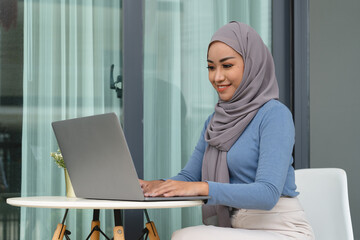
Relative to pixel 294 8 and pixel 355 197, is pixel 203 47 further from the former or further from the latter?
pixel 355 197

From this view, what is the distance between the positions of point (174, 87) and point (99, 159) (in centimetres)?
128

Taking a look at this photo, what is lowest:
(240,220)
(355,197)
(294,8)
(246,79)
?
(355,197)

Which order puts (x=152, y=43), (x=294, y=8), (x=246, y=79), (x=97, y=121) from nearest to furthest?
(x=97, y=121)
(x=246, y=79)
(x=152, y=43)
(x=294, y=8)

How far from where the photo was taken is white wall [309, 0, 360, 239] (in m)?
3.09

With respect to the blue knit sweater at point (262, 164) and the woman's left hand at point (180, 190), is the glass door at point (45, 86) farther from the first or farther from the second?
the woman's left hand at point (180, 190)

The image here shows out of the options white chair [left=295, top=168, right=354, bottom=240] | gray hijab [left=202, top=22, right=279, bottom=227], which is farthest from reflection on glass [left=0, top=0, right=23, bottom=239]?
white chair [left=295, top=168, right=354, bottom=240]

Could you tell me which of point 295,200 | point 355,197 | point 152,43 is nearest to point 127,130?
point 152,43

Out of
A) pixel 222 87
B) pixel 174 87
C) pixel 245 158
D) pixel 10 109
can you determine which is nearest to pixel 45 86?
pixel 10 109

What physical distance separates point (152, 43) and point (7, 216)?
3.68 feet

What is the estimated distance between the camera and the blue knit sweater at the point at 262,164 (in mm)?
1581

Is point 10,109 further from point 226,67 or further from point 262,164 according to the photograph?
point 262,164

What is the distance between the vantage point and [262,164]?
168 cm

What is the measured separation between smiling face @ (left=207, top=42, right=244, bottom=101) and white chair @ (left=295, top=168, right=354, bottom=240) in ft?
1.58

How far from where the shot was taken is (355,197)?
3100 mm
